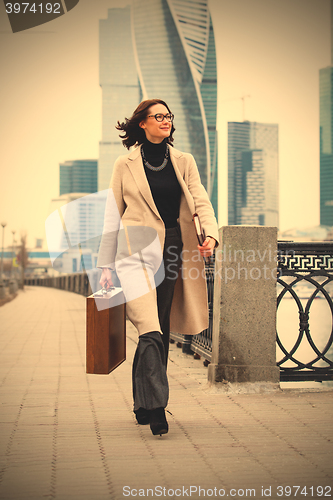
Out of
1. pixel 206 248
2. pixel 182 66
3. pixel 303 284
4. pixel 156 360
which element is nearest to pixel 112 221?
pixel 206 248

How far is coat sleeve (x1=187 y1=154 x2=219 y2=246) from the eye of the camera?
3724mm

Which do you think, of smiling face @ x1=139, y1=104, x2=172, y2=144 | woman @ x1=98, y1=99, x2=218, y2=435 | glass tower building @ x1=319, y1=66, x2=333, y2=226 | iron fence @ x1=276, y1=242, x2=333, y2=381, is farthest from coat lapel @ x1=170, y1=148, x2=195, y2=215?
glass tower building @ x1=319, y1=66, x2=333, y2=226

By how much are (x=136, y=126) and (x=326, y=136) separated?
175536mm

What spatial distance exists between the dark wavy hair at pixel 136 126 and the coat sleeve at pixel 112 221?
219mm

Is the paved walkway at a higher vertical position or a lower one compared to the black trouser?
lower

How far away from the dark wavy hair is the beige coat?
11 cm

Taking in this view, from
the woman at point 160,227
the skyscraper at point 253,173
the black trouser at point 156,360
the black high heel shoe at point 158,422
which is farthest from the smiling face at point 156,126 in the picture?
the skyscraper at point 253,173

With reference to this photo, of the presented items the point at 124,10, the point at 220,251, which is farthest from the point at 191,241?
the point at 124,10

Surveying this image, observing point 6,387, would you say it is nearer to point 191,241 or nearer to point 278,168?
point 191,241

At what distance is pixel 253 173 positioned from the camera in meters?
158

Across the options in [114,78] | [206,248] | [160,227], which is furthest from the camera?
[114,78]

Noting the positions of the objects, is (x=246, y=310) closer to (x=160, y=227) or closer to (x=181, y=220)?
(x=181, y=220)

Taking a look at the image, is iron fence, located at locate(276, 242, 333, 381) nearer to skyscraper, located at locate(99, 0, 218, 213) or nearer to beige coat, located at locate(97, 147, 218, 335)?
beige coat, located at locate(97, 147, 218, 335)

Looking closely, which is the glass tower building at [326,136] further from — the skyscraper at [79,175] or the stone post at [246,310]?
the stone post at [246,310]
